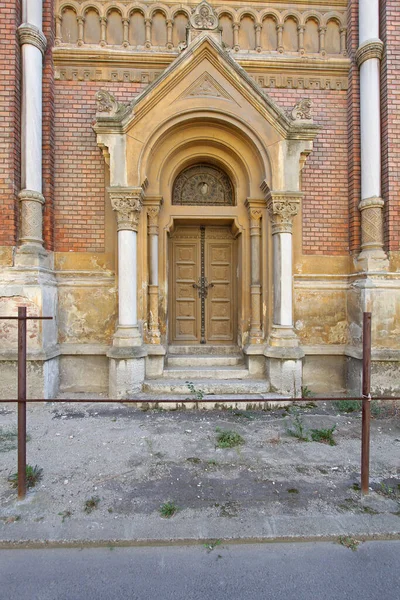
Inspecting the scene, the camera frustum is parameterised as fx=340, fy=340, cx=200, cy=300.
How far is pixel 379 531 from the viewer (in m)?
2.58

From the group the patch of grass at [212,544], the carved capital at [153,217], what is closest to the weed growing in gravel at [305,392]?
the patch of grass at [212,544]

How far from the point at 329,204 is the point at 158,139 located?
330cm

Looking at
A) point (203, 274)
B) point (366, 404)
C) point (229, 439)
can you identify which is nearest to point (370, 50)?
point (203, 274)

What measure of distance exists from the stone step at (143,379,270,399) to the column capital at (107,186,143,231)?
264cm

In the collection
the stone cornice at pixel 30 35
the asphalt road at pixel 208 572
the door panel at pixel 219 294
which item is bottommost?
the asphalt road at pixel 208 572

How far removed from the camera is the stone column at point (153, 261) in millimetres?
6090

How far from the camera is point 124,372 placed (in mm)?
5527

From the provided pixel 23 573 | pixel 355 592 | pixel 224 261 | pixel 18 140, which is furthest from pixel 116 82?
pixel 355 592

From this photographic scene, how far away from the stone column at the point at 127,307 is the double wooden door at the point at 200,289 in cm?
114

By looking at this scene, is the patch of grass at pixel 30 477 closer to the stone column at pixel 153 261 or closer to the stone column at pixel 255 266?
the stone column at pixel 153 261

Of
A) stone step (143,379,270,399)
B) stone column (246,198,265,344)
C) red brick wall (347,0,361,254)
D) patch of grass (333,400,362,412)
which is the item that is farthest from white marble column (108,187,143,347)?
red brick wall (347,0,361,254)

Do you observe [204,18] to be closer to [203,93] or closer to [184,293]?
[203,93]

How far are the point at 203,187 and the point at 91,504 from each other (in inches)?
220

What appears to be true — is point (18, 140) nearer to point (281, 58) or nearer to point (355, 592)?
point (281, 58)
